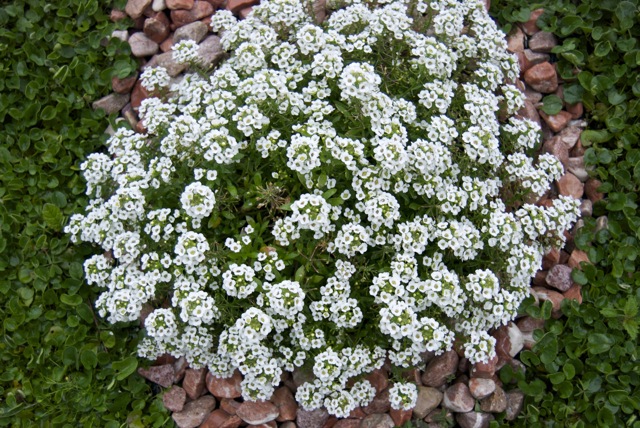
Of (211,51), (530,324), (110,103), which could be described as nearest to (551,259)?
(530,324)

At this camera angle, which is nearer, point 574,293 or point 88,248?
point 574,293

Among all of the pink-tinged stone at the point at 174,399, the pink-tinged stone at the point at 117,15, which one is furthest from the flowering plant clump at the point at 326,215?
the pink-tinged stone at the point at 117,15

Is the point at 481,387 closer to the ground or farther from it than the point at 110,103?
closer to the ground

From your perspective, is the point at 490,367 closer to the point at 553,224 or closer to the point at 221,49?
the point at 553,224

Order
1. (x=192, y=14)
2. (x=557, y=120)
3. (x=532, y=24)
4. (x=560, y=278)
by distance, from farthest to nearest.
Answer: (x=192, y=14)
(x=532, y=24)
(x=557, y=120)
(x=560, y=278)

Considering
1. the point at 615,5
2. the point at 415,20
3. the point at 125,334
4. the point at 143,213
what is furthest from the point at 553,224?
the point at 125,334

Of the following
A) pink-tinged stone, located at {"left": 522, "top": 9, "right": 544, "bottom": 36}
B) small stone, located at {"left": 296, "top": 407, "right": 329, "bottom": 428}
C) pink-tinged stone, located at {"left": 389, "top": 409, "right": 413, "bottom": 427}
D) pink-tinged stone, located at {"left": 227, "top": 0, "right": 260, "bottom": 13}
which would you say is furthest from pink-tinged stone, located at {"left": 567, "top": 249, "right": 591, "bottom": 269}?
pink-tinged stone, located at {"left": 227, "top": 0, "right": 260, "bottom": 13}

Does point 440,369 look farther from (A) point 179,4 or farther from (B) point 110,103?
(A) point 179,4
